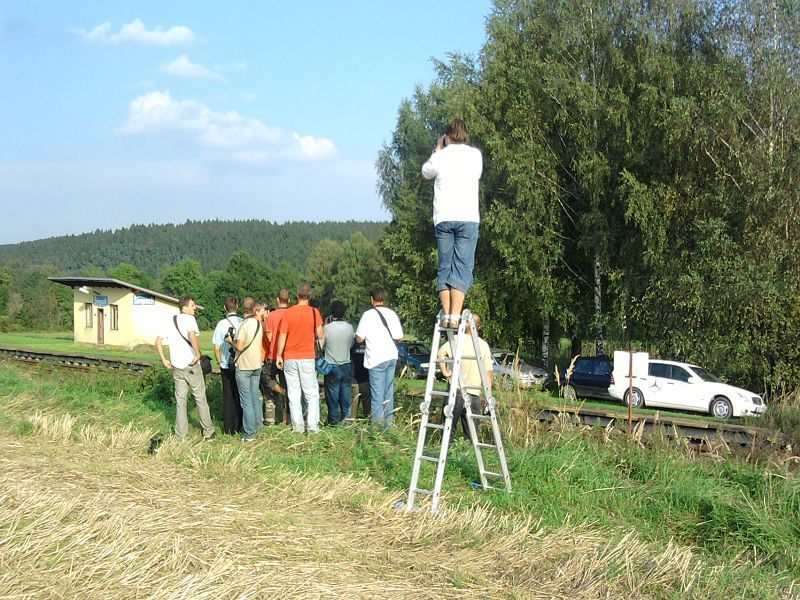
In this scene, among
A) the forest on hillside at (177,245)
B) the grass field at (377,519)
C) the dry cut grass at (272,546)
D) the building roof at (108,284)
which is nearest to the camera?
the dry cut grass at (272,546)

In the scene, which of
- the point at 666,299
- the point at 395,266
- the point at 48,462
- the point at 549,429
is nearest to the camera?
the point at 48,462

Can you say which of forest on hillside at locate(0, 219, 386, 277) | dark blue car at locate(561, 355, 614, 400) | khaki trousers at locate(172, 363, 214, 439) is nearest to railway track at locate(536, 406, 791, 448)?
khaki trousers at locate(172, 363, 214, 439)

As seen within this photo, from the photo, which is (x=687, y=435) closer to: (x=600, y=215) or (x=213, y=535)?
(x=213, y=535)

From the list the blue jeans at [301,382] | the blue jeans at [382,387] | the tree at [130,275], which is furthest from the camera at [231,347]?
the tree at [130,275]

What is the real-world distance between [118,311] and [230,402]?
37.0m

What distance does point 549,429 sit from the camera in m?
A: 9.64

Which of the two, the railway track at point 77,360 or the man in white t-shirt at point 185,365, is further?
the railway track at point 77,360

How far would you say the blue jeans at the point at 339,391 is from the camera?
1120 cm

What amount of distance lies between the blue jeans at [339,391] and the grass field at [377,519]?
1.46m

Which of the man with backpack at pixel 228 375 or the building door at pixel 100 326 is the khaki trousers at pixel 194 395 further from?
the building door at pixel 100 326

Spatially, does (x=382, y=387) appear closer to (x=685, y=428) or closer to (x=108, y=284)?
(x=685, y=428)

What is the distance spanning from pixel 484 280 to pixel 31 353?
15.5m

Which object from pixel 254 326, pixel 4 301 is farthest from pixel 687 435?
pixel 4 301

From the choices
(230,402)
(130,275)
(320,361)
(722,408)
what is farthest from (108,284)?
(130,275)
